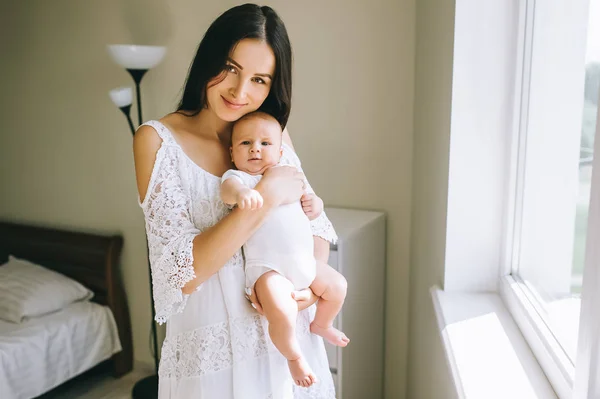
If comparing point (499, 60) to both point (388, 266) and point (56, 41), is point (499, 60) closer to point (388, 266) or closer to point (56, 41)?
point (388, 266)

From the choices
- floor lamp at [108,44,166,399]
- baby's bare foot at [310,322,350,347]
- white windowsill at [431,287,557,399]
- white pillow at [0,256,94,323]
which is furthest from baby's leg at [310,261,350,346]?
white pillow at [0,256,94,323]

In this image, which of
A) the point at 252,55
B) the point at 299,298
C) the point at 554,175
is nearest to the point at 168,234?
the point at 299,298

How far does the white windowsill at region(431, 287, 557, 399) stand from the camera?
1.13m

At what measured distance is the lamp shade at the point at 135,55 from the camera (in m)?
2.41

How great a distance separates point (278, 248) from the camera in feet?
4.14

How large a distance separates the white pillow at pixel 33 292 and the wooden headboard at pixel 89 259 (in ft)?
0.22

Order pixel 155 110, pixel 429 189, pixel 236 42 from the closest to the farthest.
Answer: pixel 236 42, pixel 429 189, pixel 155 110

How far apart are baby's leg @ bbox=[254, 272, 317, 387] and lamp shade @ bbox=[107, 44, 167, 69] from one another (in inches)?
60.3

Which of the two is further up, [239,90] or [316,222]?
→ [239,90]

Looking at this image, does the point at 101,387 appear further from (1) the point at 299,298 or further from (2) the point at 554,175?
(2) the point at 554,175

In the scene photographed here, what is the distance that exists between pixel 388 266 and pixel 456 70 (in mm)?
1116

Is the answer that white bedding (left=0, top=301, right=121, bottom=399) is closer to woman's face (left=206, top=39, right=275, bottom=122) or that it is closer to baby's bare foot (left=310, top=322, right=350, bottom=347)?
baby's bare foot (left=310, top=322, right=350, bottom=347)

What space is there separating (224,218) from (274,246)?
0.13 m

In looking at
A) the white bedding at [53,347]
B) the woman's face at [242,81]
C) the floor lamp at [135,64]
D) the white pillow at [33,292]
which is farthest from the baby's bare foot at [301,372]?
the white pillow at [33,292]
